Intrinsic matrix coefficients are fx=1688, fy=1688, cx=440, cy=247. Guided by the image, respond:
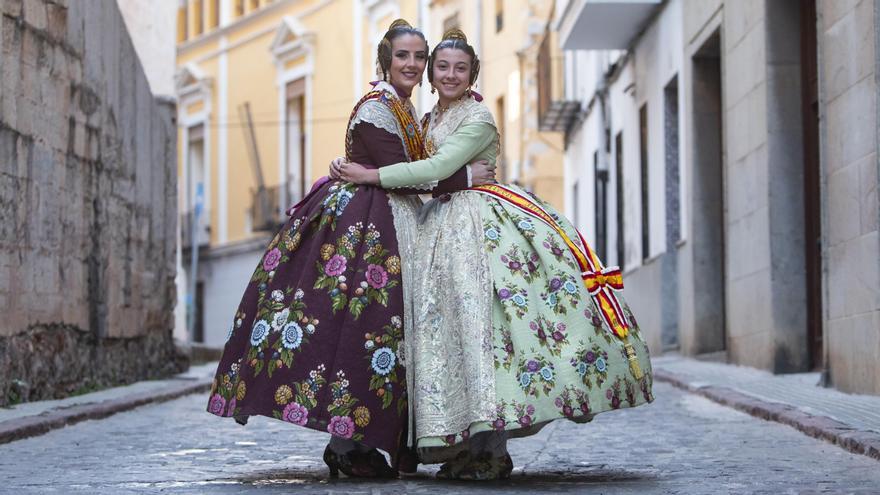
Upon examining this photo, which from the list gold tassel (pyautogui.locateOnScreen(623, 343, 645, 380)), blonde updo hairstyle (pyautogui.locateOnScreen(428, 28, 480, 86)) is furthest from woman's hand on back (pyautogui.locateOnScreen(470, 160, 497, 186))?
gold tassel (pyautogui.locateOnScreen(623, 343, 645, 380))

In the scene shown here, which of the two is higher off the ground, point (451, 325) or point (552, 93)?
point (552, 93)

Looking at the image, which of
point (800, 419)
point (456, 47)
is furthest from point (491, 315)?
point (800, 419)

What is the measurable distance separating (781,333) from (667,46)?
6.06m

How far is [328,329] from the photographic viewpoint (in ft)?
20.4

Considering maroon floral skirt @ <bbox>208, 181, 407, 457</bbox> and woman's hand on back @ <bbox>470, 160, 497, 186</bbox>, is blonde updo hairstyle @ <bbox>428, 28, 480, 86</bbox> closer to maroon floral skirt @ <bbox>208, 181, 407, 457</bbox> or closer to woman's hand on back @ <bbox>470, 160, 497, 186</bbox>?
woman's hand on back @ <bbox>470, 160, 497, 186</bbox>

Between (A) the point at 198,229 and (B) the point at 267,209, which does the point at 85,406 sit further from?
(A) the point at 198,229

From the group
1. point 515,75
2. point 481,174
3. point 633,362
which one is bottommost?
point 633,362

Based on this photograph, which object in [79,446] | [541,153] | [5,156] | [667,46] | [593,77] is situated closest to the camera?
[79,446]

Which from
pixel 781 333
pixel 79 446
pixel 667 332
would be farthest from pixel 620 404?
pixel 667 332

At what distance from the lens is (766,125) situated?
13.1m

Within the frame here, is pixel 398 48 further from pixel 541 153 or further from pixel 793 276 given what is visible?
pixel 541 153

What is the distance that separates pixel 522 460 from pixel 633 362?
1.38 metres

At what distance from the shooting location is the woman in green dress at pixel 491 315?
6.01m

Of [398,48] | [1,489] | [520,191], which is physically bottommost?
[1,489]
